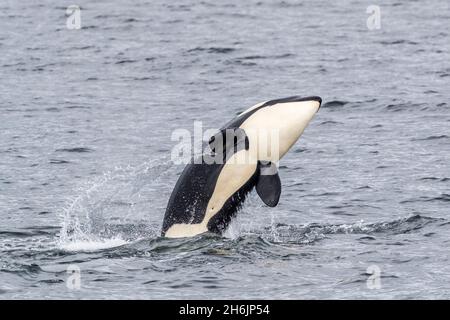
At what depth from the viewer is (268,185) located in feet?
66.3

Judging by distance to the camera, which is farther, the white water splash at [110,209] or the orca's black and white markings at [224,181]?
the white water splash at [110,209]

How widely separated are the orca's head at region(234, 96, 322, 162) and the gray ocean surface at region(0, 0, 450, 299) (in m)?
1.50

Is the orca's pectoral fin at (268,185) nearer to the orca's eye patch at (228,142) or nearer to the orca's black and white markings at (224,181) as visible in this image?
the orca's black and white markings at (224,181)

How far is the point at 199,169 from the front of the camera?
2033 centimetres

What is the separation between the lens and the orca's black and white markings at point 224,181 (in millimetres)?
20266

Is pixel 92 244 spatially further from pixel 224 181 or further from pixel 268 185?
pixel 268 185

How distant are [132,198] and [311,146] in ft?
19.5

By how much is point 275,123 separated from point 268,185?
1.31 m

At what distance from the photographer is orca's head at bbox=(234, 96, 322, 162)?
20766mm

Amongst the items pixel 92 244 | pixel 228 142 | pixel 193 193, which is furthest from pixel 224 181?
pixel 92 244

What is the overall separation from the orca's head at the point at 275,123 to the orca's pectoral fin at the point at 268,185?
1.14 ft

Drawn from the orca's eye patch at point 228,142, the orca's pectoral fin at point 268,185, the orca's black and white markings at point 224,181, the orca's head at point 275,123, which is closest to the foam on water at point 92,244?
the orca's black and white markings at point 224,181

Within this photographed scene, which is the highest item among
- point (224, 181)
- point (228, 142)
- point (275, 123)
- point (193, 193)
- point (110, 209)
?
point (275, 123)
